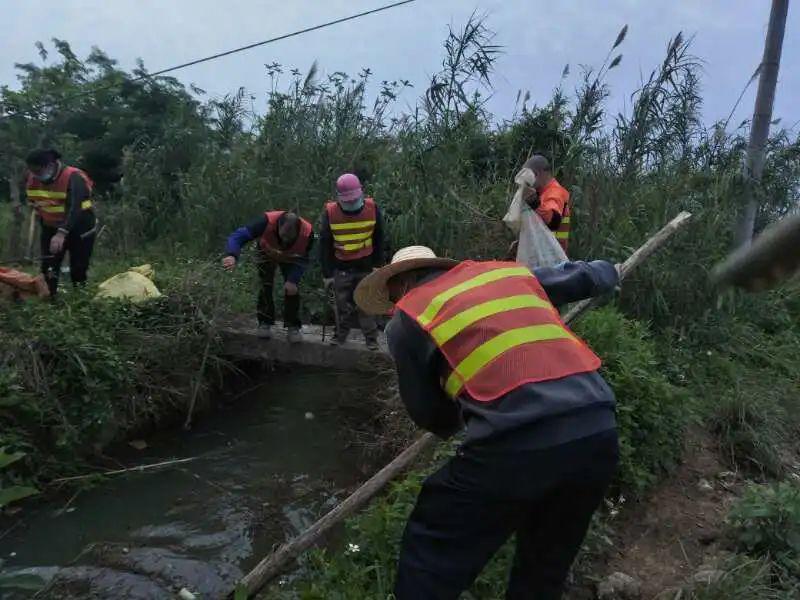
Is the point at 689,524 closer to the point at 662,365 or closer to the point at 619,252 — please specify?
the point at 662,365

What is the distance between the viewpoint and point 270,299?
610cm

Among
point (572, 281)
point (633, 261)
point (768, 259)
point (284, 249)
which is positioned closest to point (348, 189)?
Answer: point (284, 249)

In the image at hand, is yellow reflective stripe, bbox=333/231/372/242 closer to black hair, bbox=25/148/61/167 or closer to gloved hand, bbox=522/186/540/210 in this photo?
gloved hand, bbox=522/186/540/210

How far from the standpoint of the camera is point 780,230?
66cm

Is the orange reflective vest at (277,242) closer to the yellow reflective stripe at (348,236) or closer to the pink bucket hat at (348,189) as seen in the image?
the yellow reflective stripe at (348,236)

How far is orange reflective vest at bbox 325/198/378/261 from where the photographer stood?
5574 millimetres

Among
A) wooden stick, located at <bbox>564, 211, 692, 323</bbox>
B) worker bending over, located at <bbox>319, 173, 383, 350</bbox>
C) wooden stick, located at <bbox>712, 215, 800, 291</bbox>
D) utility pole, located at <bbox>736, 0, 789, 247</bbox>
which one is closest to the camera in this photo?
wooden stick, located at <bbox>712, 215, 800, 291</bbox>

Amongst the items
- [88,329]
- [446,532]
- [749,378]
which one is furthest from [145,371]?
[749,378]

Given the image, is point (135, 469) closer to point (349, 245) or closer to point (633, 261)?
point (349, 245)

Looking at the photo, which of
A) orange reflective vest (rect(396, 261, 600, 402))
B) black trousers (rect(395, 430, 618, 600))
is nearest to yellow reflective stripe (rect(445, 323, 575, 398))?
orange reflective vest (rect(396, 261, 600, 402))

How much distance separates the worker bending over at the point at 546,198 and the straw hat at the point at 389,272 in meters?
2.63

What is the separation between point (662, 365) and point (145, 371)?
381 centimetres

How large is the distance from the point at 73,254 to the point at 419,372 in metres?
4.91

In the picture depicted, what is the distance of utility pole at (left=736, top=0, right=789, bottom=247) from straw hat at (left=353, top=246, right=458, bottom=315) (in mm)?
3222
